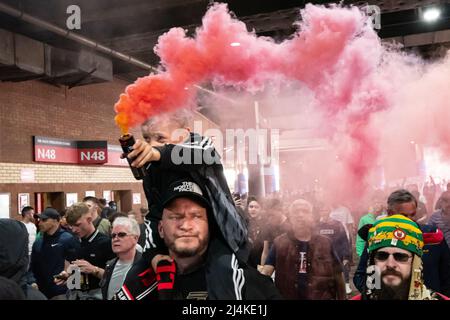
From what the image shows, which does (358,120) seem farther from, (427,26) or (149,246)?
(427,26)

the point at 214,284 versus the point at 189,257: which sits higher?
the point at 189,257

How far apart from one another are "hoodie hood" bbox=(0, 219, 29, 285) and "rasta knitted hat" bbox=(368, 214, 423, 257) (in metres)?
1.88

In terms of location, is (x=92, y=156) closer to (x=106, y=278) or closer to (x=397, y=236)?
(x=106, y=278)

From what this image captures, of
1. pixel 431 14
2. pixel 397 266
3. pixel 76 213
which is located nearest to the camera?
pixel 397 266

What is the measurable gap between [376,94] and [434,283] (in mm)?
2165

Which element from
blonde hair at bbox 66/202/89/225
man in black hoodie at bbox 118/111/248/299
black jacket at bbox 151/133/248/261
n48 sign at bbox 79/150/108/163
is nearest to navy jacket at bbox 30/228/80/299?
blonde hair at bbox 66/202/89/225

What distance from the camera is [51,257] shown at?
5.29 m

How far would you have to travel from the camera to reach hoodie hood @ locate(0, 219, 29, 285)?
2.48 m

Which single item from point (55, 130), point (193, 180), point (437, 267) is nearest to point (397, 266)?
point (193, 180)

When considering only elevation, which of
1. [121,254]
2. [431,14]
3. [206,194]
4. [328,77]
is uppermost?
[431,14]

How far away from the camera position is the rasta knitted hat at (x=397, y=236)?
229 centimetres

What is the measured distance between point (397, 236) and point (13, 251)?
6.61ft
